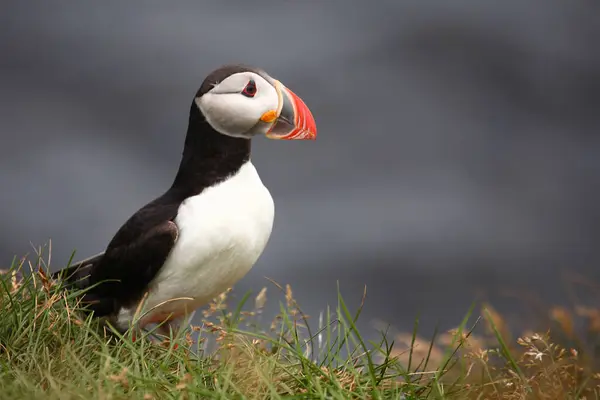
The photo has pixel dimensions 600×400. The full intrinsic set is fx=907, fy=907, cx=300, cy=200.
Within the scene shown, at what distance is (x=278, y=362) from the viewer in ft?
10.5

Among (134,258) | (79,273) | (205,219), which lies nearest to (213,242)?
(205,219)

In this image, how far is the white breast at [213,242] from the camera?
11.6 feet

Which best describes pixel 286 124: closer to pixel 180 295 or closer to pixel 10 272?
pixel 180 295

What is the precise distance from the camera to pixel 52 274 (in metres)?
3.80

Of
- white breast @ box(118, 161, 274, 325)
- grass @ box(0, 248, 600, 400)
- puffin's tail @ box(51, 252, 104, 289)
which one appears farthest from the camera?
puffin's tail @ box(51, 252, 104, 289)

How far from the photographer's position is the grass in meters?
2.92

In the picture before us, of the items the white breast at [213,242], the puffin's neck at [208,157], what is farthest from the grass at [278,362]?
the puffin's neck at [208,157]

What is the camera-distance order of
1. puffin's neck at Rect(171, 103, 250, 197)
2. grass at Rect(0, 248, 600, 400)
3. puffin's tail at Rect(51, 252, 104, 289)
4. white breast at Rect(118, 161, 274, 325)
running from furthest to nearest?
puffin's tail at Rect(51, 252, 104, 289), puffin's neck at Rect(171, 103, 250, 197), white breast at Rect(118, 161, 274, 325), grass at Rect(0, 248, 600, 400)

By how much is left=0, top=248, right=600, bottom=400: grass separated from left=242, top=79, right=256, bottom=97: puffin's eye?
0.79 meters

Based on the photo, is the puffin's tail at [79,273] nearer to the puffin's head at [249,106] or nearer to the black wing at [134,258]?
the black wing at [134,258]

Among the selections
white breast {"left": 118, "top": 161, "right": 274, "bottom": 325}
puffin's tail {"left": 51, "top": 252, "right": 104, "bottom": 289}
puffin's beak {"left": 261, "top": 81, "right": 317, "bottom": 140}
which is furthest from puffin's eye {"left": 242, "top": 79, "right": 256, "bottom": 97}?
puffin's tail {"left": 51, "top": 252, "right": 104, "bottom": 289}

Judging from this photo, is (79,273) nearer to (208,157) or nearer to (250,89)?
(208,157)

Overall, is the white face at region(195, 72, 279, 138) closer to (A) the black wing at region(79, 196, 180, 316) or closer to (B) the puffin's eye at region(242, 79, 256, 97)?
(B) the puffin's eye at region(242, 79, 256, 97)

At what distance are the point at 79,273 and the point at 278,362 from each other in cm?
115
